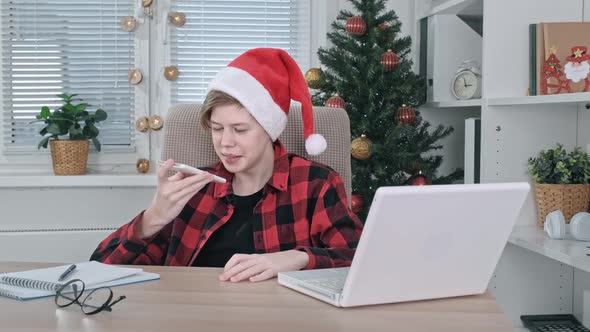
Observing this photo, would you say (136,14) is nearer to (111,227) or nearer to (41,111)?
(41,111)

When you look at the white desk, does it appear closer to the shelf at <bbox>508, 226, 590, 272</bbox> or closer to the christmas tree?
the shelf at <bbox>508, 226, 590, 272</bbox>

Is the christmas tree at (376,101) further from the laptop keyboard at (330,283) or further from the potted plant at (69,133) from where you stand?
the laptop keyboard at (330,283)

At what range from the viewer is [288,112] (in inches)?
73.5

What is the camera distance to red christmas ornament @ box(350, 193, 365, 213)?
2.67 m

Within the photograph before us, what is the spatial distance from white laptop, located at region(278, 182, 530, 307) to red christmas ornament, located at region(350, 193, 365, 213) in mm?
1453

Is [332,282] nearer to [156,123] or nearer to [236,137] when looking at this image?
[236,137]

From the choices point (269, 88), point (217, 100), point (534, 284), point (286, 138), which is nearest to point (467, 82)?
point (534, 284)

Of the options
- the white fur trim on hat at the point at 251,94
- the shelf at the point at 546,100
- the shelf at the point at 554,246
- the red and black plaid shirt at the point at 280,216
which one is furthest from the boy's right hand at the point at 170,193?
the shelf at the point at 546,100

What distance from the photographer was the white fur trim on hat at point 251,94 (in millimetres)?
1725

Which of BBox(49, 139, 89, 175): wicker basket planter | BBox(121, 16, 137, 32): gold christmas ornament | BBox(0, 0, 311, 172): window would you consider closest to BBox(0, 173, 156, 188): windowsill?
BBox(49, 139, 89, 175): wicker basket planter

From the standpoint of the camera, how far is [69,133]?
3002 millimetres

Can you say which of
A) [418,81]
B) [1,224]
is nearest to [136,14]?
[1,224]

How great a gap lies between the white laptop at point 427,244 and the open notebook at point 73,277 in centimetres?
31

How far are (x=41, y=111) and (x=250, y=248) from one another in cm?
160
